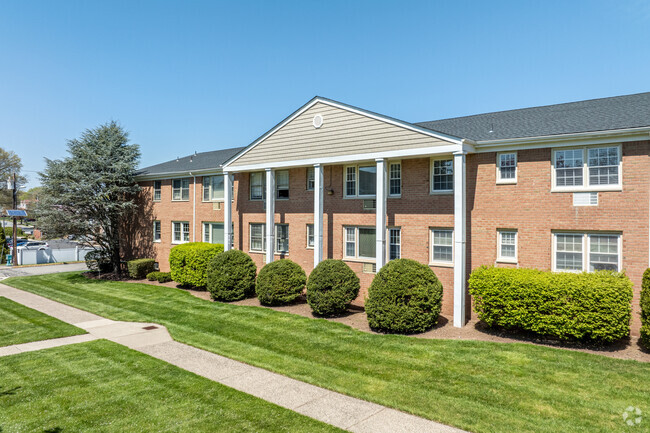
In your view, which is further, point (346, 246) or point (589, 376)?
point (346, 246)

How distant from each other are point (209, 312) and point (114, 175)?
12.8 metres

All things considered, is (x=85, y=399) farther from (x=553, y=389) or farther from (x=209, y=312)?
(x=553, y=389)

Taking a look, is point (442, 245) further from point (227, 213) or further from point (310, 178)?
point (227, 213)

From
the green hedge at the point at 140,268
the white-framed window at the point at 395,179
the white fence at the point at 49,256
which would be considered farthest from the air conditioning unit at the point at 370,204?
the white fence at the point at 49,256

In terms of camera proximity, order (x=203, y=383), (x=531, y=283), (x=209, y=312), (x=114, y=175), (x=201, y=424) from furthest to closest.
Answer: (x=114, y=175) → (x=209, y=312) → (x=531, y=283) → (x=203, y=383) → (x=201, y=424)

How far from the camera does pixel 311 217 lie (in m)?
18.7

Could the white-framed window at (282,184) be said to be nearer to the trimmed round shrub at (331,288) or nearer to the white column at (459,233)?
the trimmed round shrub at (331,288)

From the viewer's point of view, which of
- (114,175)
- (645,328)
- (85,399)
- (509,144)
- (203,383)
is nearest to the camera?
(85,399)

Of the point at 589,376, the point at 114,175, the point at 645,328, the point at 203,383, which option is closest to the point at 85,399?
the point at 203,383

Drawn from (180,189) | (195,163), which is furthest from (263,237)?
(195,163)

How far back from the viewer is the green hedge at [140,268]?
24469mm

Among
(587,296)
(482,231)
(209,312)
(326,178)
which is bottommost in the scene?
(209,312)

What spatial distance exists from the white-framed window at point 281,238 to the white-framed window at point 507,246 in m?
9.57

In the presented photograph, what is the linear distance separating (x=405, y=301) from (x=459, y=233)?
2867 mm
